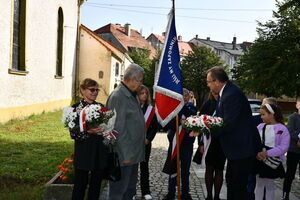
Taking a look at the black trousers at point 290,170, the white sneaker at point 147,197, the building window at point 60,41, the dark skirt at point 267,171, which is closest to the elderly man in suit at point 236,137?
the dark skirt at point 267,171

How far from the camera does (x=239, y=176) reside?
3.89 metres

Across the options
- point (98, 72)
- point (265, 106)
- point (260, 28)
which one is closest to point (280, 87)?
point (260, 28)

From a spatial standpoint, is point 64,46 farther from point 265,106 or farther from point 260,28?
point 265,106

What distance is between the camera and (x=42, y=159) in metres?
7.08

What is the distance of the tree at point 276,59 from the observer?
71.1 ft

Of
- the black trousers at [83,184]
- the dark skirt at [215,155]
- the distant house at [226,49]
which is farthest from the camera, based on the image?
the distant house at [226,49]

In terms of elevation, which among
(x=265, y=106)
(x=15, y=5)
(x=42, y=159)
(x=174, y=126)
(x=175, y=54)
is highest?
(x=15, y=5)

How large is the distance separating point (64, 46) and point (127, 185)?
18806mm

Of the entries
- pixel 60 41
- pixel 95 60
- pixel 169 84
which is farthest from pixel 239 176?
pixel 95 60

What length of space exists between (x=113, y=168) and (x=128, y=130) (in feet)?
1.62

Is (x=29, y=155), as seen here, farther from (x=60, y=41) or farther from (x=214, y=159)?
(x=60, y=41)

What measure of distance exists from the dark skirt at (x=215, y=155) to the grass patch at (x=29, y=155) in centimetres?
264

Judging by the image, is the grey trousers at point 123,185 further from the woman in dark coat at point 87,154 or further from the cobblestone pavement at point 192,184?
the cobblestone pavement at point 192,184

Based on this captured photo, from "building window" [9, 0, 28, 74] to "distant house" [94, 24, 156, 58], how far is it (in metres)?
41.1
